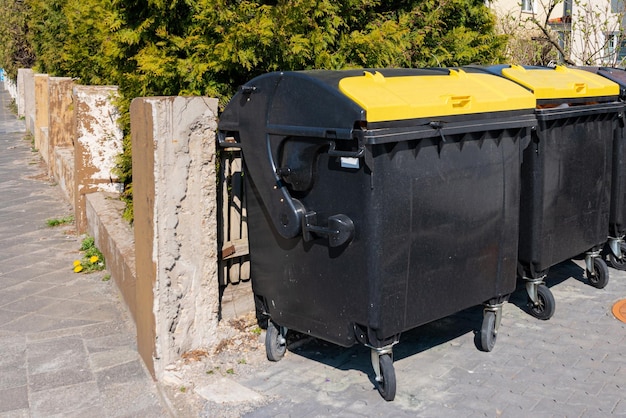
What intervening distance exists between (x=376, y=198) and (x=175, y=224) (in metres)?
1.28

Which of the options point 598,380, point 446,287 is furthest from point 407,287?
point 598,380

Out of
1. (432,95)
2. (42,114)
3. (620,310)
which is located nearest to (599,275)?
(620,310)

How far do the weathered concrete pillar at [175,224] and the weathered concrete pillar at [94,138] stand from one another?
3181 millimetres

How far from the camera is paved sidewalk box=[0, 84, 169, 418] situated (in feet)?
13.6

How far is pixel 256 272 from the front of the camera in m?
4.61

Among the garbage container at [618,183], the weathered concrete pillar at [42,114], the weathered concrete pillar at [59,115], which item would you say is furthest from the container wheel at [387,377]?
the weathered concrete pillar at [42,114]

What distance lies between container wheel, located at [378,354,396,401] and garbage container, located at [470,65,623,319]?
5.57 feet

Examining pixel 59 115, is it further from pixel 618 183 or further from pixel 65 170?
pixel 618 183

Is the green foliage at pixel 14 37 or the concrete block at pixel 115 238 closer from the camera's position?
the concrete block at pixel 115 238

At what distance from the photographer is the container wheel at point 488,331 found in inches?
184

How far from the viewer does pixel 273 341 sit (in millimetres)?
4574

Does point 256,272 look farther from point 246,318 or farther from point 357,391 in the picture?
point 357,391

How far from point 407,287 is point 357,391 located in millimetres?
671

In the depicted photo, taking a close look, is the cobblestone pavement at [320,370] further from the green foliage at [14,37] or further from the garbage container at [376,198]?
the green foliage at [14,37]
